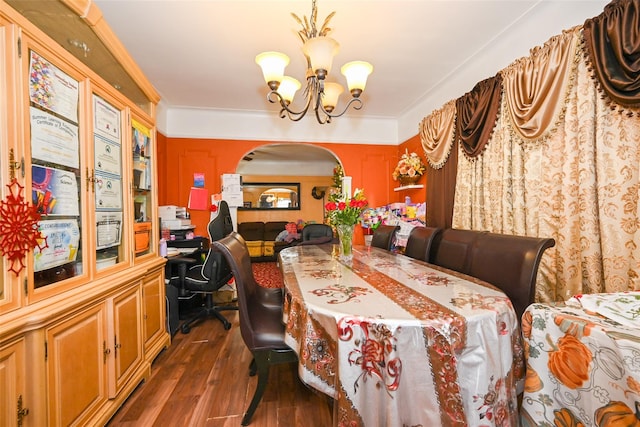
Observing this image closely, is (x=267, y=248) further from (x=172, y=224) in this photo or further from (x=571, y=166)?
(x=571, y=166)

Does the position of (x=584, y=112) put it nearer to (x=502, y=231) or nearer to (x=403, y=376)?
(x=502, y=231)

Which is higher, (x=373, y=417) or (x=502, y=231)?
(x=502, y=231)

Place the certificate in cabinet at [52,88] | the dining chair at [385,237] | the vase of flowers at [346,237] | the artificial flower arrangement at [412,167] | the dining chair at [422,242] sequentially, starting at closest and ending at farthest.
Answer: the certificate in cabinet at [52,88] → the vase of flowers at [346,237] → the dining chair at [422,242] → the dining chair at [385,237] → the artificial flower arrangement at [412,167]

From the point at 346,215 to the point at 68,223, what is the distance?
1.53 meters

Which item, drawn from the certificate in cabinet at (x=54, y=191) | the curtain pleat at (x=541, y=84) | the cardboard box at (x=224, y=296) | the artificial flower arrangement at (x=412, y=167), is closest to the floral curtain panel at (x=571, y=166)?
the curtain pleat at (x=541, y=84)

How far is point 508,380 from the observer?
95cm

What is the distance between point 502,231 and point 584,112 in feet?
3.04

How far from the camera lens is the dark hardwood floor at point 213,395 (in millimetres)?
1418

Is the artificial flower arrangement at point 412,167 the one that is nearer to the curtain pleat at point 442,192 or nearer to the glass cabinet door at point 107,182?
the curtain pleat at point 442,192

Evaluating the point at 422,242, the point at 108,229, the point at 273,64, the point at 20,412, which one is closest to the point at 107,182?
the point at 108,229

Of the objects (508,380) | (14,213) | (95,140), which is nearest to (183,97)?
(95,140)

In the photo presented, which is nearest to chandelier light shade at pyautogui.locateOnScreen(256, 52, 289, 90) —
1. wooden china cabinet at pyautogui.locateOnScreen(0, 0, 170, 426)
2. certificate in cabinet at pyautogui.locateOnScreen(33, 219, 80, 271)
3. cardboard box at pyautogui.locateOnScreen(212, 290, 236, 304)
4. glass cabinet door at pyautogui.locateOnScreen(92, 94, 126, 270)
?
wooden china cabinet at pyautogui.locateOnScreen(0, 0, 170, 426)

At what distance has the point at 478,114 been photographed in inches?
88.1

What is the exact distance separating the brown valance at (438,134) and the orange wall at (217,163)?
1.25 feet
